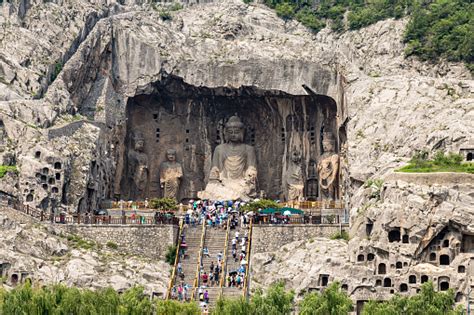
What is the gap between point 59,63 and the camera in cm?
9144

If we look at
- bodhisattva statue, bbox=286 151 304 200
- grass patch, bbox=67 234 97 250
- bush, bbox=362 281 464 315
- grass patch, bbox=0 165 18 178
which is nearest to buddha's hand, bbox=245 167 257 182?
bodhisattva statue, bbox=286 151 304 200

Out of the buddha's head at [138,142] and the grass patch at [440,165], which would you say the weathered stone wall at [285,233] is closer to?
the grass patch at [440,165]

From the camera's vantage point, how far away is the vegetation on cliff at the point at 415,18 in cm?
9712

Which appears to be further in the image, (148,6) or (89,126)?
(148,6)

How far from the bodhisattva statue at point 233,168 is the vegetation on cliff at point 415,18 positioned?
1324cm

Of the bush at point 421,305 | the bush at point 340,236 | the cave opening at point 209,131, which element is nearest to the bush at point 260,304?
the bush at point 421,305

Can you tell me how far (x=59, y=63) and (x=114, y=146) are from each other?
6403 millimetres

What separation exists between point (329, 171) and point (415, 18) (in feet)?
51.9

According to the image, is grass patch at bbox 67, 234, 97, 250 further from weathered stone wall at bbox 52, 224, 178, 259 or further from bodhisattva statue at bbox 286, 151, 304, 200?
bodhisattva statue at bbox 286, 151, 304, 200

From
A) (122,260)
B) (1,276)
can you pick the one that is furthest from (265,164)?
(1,276)

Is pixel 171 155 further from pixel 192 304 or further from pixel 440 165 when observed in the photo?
pixel 192 304

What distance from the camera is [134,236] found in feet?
263

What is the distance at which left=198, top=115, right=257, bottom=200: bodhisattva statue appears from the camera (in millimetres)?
92500

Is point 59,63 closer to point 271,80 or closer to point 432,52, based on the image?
point 271,80
